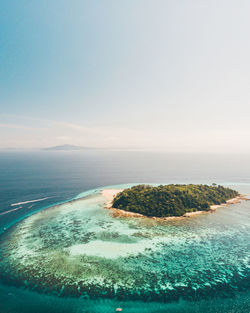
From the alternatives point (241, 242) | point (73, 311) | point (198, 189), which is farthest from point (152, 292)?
point (198, 189)

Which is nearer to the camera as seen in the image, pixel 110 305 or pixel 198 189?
pixel 110 305

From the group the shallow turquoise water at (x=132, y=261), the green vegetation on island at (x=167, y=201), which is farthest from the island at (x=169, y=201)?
the shallow turquoise water at (x=132, y=261)

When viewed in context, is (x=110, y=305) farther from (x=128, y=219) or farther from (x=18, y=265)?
(x=128, y=219)

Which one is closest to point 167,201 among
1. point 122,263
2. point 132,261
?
point 132,261

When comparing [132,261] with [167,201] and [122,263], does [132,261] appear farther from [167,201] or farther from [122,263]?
[167,201]

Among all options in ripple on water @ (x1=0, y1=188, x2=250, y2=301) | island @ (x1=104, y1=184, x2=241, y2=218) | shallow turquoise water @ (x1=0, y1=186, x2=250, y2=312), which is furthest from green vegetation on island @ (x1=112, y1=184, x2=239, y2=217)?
ripple on water @ (x1=0, y1=188, x2=250, y2=301)

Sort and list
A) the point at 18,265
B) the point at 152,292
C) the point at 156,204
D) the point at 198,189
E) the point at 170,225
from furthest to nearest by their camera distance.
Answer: the point at 198,189 → the point at 156,204 → the point at 170,225 → the point at 18,265 → the point at 152,292

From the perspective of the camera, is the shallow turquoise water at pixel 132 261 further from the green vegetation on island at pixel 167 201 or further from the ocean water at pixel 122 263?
the green vegetation on island at pixel 167 201
